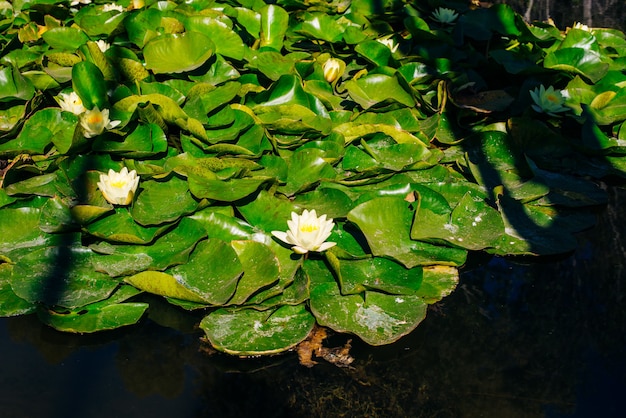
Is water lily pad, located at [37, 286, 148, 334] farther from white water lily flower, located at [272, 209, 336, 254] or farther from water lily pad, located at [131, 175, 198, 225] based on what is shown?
white water lily flower, located at [272, 209, 336, 254]

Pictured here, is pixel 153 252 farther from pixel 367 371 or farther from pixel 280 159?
pixel 367 371

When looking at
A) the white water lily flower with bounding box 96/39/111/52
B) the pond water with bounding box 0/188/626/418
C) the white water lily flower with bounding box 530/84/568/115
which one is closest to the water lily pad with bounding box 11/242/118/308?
the pond water with bounding box 0/188/626/418

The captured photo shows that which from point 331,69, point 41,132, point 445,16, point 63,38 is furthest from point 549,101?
point 63,38

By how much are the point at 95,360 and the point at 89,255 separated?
0.37 meters

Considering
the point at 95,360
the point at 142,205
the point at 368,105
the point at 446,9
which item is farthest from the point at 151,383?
the point at 446,9

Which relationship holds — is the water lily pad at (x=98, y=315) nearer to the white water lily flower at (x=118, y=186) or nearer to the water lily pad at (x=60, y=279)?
the water lily pad at (x=60, y=279)

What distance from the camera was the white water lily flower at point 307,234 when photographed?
1852mm

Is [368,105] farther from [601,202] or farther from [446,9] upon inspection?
[446,9]

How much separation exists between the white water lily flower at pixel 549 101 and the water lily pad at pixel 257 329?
65.2 inches

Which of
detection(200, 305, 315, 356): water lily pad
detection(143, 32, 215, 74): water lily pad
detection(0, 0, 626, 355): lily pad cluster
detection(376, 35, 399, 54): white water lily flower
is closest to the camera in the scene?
detection(200, 305, 315, 356): water lily pad

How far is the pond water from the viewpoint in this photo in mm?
1604

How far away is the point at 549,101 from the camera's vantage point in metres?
2.78

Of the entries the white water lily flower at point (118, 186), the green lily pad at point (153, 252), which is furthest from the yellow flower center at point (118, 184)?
the green lily pad at point (153, 252)

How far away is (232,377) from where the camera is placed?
5.50 ft
